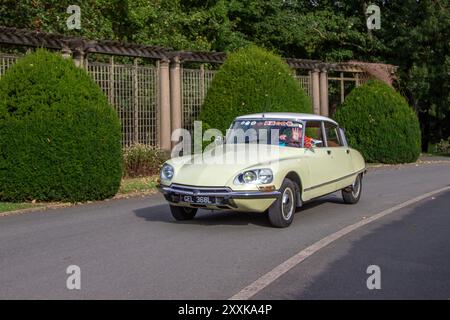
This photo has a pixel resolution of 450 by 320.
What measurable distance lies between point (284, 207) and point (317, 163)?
49.7 inches

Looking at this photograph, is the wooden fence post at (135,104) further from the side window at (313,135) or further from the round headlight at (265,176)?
the round headlight at (265,176)

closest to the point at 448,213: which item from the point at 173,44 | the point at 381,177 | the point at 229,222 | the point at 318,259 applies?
A: the point at 229,222

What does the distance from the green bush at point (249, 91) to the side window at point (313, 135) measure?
7148mm

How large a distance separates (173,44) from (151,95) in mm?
7831

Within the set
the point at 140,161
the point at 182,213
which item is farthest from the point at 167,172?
the point at 140,161

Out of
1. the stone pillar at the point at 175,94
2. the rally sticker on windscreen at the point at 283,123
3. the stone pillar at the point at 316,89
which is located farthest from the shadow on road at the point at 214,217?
the stone pillar at the point at 316,89

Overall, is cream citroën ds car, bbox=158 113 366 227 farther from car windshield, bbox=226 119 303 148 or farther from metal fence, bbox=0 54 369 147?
metal fence, bbox=0 54 369 147

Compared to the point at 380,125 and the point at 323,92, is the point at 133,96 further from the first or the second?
the point at 323,92

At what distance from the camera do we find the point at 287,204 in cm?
→ 963

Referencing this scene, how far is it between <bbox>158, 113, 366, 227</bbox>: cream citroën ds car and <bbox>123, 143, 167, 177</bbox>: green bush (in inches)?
264

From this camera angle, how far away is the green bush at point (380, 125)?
75.5 feet

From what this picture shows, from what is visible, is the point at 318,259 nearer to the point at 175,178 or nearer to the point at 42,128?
the point at 175,178

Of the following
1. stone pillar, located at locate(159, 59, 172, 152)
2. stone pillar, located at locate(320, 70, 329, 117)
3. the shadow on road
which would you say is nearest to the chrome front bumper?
the shadow on road

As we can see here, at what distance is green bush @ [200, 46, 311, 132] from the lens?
731 inches
